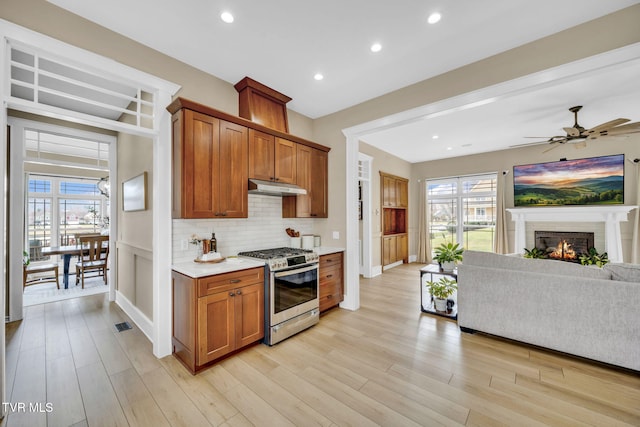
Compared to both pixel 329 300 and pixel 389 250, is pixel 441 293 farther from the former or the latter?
pixel 389 250

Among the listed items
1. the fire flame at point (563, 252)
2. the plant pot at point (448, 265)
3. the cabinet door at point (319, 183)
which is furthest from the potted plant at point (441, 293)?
the fire flame at point (563, 252)

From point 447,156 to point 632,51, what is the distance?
530 cm

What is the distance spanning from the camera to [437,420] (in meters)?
1.74

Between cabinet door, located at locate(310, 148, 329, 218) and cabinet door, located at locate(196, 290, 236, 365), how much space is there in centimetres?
184

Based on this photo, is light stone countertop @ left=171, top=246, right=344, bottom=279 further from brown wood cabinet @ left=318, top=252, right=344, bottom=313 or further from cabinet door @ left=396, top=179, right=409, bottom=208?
cabinet door @ left=396, top=179, right=409, bottom=208

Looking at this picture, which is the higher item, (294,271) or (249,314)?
(294,271)

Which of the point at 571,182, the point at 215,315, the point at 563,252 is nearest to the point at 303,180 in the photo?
the point at 215,315

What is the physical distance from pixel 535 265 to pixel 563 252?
4376mm

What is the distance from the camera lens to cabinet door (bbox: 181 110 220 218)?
95.9 inches

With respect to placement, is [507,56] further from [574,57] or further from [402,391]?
[402,391]

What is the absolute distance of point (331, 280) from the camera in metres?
3.67

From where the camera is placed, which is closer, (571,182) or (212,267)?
(212,267)

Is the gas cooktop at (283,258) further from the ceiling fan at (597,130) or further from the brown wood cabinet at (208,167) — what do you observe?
the ceiling fan at (597,130)

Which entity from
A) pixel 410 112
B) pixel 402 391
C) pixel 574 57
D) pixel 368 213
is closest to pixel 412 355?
pixel 402 391
